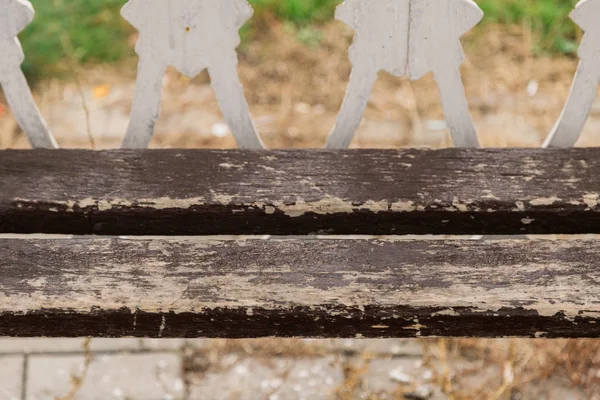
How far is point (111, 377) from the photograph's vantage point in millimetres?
1928

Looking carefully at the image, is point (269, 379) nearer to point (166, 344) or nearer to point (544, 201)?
point (166, 344)

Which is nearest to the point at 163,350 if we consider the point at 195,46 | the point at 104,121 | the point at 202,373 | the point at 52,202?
the point at 202,373

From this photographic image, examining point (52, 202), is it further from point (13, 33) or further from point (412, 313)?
point (412, 313)

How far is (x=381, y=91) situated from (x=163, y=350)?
1.72 m

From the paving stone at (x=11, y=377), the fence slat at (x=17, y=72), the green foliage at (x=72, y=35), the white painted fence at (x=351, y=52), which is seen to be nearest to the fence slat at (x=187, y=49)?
the white painted fence at (x=351, y=52)

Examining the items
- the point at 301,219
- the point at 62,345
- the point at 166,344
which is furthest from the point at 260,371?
the point at 301,219

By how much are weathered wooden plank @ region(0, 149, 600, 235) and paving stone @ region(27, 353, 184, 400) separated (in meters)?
0.87

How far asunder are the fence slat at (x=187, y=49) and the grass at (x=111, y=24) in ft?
7.12

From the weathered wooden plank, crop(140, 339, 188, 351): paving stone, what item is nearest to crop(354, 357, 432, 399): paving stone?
crop(140, 339, 188, 351): paving stone

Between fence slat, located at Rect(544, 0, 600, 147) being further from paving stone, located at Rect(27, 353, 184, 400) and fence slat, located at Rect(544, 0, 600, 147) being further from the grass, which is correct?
the grass

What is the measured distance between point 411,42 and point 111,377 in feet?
4.46

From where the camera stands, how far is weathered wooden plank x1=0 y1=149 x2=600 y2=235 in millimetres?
1124

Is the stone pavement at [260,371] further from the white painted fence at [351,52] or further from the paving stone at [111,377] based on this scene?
the white painted fence at [351,52]

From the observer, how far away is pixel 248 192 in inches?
45.0
